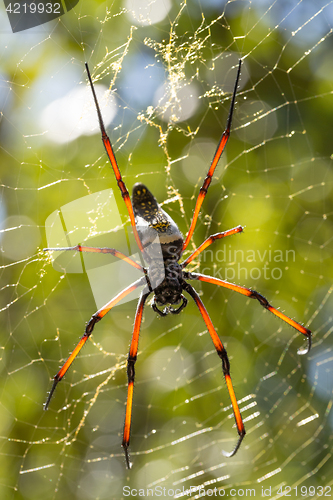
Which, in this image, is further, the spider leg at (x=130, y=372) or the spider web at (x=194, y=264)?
the spider web at (x=194, y=264)

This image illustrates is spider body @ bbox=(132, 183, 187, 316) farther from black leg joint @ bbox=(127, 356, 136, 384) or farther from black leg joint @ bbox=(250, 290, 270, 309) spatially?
black leg joint @ bbox=(250, 290, 270, 309)

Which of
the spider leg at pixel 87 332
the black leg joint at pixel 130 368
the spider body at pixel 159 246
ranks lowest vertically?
the black leg joint at pixel 130 368

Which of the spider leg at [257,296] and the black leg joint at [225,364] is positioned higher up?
the spider leg at [257,296]

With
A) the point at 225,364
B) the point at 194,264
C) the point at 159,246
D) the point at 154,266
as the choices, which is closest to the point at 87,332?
the point at 154,266

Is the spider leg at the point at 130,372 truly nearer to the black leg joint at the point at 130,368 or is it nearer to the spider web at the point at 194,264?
the black leg joint at the point at 130,368

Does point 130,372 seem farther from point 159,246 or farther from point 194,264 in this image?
point 194,264

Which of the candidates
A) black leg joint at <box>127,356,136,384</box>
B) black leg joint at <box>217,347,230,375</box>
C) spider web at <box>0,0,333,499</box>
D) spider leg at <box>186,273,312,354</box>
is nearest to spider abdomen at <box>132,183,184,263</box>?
spider leg at <box>186,273,312,354</box>

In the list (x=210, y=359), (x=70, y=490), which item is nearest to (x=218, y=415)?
(x=210, y=359)

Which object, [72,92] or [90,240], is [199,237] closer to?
[90,240]

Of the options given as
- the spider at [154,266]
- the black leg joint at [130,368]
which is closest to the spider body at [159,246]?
the spider at [154,266]
